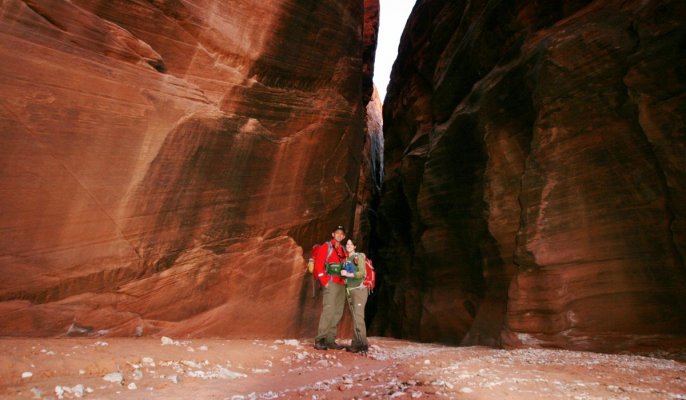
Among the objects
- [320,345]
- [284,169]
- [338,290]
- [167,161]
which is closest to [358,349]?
[320,345]

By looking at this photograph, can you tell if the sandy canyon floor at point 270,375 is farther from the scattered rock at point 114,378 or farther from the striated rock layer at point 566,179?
the striated rock layer at point 566,179

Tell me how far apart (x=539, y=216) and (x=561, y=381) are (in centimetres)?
627

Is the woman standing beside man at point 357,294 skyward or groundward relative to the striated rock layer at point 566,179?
groundward

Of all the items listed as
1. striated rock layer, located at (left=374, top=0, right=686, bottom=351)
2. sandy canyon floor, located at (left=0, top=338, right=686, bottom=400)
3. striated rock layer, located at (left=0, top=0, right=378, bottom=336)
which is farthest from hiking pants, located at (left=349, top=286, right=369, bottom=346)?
striated rock layer, located at (left=374, top=0, right=686, bottom=351)

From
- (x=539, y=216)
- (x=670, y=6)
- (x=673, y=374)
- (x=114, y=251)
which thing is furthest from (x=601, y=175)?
(x=114, y=251)

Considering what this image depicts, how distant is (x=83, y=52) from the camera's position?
718 centimetres

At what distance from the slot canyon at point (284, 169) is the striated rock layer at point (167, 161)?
0.10 ft

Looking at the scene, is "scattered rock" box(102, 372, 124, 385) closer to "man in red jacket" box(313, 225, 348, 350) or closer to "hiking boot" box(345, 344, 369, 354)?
"man in red jacket" box(313, 225, 348, 350)

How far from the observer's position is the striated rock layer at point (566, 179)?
31.4ft

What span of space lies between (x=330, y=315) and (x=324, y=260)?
1009mm

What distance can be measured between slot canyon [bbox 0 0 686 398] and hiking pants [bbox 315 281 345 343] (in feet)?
4.38

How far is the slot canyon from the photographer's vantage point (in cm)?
680

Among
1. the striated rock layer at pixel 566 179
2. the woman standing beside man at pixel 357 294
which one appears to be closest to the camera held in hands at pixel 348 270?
the woman standing beside man at pixel 357 294

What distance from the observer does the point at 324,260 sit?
871 cm
